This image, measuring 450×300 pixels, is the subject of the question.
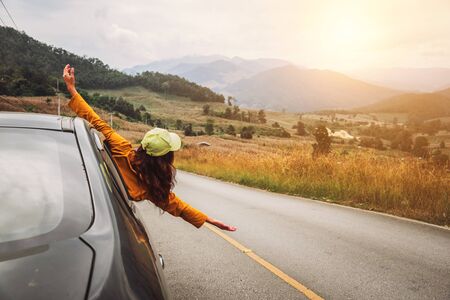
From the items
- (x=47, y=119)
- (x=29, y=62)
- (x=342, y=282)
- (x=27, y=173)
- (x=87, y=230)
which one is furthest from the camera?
(x=29, y=62)

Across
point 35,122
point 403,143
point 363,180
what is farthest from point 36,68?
point 35,122

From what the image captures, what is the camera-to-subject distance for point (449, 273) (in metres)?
5.30

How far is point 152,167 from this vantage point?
347 cm

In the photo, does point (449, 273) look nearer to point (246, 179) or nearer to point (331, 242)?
point (331, 242)

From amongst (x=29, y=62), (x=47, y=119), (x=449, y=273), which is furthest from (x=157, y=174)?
(x=29, y=62)

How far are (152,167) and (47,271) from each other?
2.05m

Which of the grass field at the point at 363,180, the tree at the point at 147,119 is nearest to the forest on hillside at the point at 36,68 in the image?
the tree at the point at 147,119

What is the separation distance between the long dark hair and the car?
1.19 m

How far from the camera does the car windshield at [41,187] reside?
5.39 feet

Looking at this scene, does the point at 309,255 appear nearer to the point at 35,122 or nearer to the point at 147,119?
the point at 35,122

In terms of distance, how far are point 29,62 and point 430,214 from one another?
155m

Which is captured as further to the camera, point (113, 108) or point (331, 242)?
point (113, 108)

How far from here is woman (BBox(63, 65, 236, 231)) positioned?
341cm

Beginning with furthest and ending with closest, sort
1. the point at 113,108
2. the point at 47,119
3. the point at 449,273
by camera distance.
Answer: the point at 113,108 → the point at 449,273 → the point at 47,119
